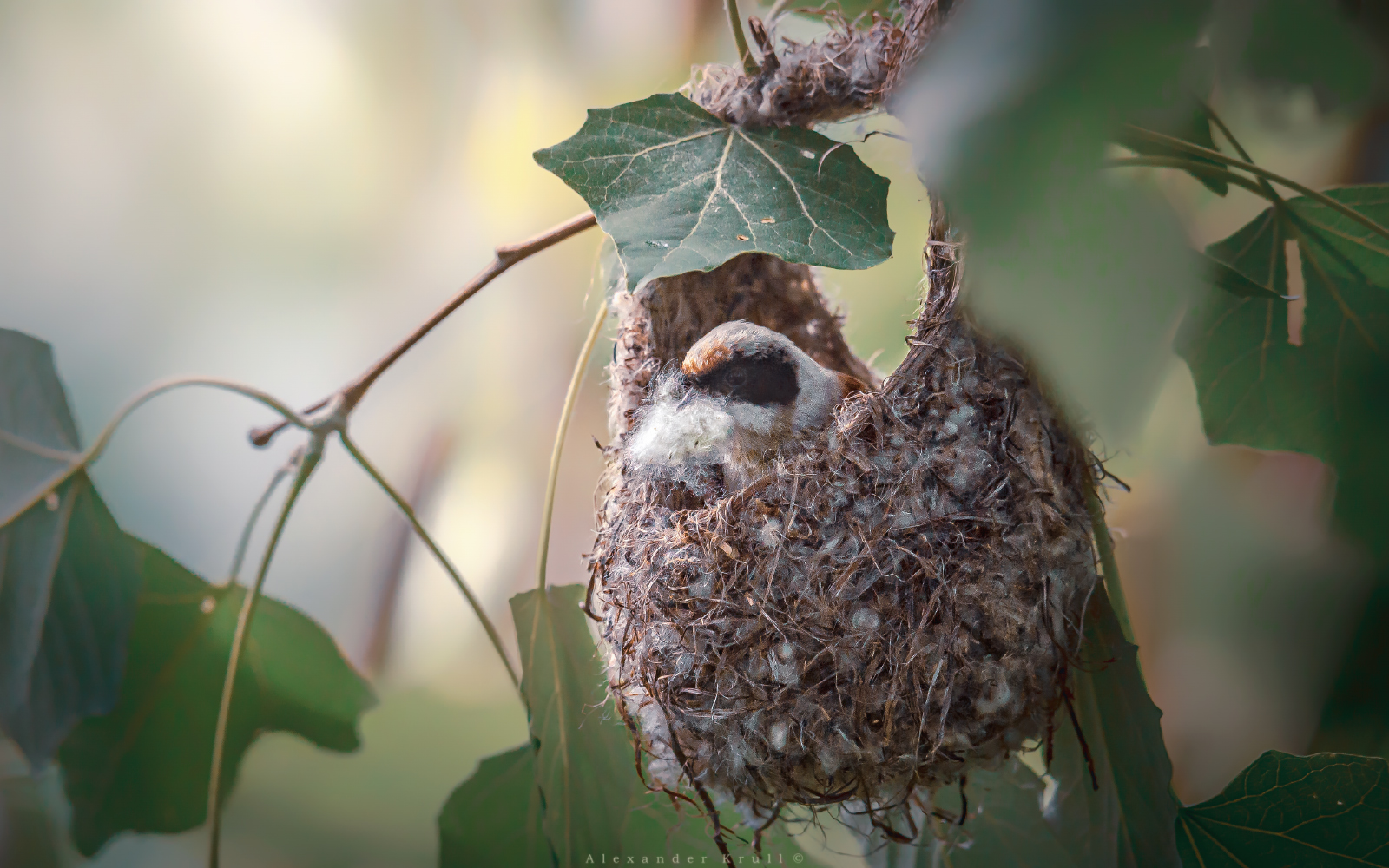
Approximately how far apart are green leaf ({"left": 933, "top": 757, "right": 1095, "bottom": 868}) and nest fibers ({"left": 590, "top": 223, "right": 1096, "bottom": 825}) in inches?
8.4

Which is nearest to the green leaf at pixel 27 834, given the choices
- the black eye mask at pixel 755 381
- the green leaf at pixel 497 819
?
the green leaf at pixel 497 819

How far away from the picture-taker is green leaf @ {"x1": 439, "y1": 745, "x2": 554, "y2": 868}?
2.98ft

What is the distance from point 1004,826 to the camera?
852 millimetres

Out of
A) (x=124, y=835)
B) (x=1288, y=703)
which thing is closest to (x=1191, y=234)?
(x=1288, y=703)

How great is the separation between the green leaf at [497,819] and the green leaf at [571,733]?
4 cm

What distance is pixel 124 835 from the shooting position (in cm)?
93

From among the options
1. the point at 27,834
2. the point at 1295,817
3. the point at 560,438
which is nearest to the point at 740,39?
the point at 560,438

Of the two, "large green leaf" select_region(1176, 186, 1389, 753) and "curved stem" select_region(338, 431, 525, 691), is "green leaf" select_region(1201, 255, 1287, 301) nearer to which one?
"large green leaf" select_region(1176, 186, 1389, 753)

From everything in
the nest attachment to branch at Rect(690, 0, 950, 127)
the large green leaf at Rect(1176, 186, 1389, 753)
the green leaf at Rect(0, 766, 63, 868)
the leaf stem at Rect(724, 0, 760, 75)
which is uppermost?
the leaf stem at Rect(724, 0, 760, 75)

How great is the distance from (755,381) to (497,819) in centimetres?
61

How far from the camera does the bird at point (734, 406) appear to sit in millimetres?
855

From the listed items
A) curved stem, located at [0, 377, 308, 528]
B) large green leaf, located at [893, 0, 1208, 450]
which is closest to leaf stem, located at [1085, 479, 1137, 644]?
large green leaf, located at [893, 0, 1208, 450]

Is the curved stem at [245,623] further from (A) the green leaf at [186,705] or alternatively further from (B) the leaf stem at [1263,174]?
(B) the leaf stem at [1263,174]

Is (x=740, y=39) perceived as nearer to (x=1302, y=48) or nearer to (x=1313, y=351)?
(x=1302, y=48)
